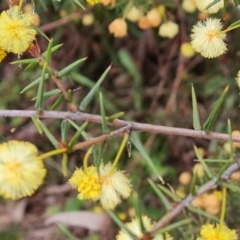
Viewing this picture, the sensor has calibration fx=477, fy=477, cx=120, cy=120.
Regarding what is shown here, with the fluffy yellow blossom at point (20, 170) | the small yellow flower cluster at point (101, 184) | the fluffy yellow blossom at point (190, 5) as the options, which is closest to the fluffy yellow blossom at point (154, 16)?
the fluffy yellow blossom at point (190, 5)

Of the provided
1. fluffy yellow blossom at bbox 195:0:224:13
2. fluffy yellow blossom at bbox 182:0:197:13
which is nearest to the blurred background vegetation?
fluffy yellow blossom at bbox 182:0:197:13

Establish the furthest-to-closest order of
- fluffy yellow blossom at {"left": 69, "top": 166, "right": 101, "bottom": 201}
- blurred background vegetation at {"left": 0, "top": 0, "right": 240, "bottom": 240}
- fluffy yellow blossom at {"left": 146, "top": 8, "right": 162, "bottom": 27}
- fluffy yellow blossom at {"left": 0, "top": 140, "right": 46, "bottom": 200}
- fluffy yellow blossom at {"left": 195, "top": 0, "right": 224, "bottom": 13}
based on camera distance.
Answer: blurred background vegetation at {"left": 0, "top": 0, "right": 240, "bottom": 240}
fluffy yellow blossom at {"left": 146, "top": 8, "right": 162, "bottom": 27}
fluffy yellow blossom at {"left": 195, "top": 0, "right": 224, "bottom": 13}
fluffy yellow blossom at {"left": 69, "top": 166, "right": 101, "bottom": 201}
fluffy yellow blossom at {"left": 0, "top": 140, "right": 46, "bottom": 200}

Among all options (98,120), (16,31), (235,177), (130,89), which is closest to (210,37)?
(98,120)

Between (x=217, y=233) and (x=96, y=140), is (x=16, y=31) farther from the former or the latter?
(x=217, y=233)

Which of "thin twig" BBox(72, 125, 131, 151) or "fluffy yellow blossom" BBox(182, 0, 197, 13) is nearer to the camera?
"thin twig" BBox(72, 125, 131, 151)

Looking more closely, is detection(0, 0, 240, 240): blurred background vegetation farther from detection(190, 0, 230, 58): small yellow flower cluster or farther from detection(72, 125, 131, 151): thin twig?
detection(72, 125, 131, 151): thin twig

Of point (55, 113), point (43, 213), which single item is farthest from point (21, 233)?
point (55, 113)

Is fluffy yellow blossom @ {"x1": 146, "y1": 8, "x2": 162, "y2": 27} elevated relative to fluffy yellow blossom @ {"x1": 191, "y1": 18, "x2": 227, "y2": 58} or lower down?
lower down

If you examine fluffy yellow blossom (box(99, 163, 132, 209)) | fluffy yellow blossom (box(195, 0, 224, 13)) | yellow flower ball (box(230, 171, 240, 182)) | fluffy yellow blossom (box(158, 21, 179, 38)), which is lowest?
yellow flower ball (box(230, 171, 240, 182))
